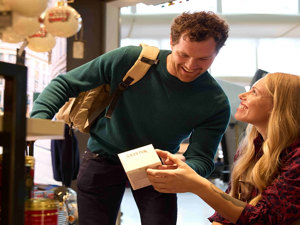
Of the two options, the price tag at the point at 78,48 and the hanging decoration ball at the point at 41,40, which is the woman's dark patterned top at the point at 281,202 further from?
the hanging decoration ball at the point at 41,40

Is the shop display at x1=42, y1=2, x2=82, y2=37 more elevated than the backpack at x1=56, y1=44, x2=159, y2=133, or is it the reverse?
the shop display at x1=42, y1=2, x2=82, y2=37

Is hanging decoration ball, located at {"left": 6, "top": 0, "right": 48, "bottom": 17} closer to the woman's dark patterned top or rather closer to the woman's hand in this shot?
the woman's hand

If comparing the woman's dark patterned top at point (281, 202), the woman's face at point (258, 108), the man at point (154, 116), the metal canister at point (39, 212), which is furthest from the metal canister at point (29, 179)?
the woman's face at point (258, 108)

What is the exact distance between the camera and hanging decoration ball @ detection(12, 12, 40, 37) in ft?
3.14

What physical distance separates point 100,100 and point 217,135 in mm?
571

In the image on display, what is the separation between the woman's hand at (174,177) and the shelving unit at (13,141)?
711mm

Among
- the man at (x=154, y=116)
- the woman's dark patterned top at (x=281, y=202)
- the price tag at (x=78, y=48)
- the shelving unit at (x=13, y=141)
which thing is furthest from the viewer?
the man at (x=154, y=116)

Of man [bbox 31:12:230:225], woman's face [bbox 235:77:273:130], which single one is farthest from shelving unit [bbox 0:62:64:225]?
woman's face [bbox 235:77:273:130]

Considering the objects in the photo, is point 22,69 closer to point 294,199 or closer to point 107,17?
point 294,199

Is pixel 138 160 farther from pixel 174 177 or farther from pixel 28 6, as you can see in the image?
pixel 28 6

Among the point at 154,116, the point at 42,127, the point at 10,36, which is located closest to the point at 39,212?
the point at 42,127

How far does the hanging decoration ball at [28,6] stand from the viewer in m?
0.93

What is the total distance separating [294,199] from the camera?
5.57 feet

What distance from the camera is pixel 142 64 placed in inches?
75.2
